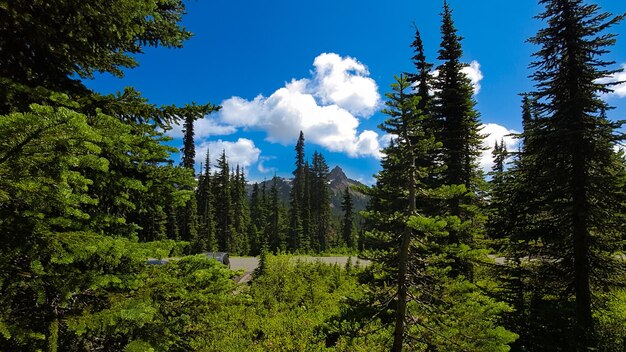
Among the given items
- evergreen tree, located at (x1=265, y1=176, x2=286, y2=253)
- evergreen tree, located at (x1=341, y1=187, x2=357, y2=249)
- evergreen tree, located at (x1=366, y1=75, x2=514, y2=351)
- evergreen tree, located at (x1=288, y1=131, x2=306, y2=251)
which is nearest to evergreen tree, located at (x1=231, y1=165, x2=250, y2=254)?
evergreen tree, located at (x1=265, y1=176, x2=286, y2=253)

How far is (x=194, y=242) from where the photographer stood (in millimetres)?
5051

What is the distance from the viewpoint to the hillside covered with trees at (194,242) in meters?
2.89

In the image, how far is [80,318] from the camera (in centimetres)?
311

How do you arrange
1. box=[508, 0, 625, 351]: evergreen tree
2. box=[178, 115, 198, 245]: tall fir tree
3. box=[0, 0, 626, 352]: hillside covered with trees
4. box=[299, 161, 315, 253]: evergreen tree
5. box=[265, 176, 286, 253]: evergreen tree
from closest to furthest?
1. box=[0, 0, 626, 352]: hillside covered with trees
2. box=[508, 0, 625, 351]: evergreen tree
3. box=[178, 115, 198, 245]: tall fir tree
4. box=[265, 176, 286, 253]: evergreen tree
5. box=[299, 161, 315, 253]: evergreen tree

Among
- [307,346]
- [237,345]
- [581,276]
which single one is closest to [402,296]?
[307,346]

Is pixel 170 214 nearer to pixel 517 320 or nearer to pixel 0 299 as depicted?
pixel 517 320

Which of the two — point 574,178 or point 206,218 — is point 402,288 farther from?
point 206,218

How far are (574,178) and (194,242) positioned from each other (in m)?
12.0

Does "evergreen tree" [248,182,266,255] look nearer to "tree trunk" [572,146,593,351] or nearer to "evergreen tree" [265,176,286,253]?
"evergreen tree" [265,176,286,253]

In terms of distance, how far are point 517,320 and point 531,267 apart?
1955 mm

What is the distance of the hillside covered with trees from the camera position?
2.89 metres

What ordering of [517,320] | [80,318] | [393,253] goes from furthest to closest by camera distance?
[517,320] → [393,253] → [80,318]

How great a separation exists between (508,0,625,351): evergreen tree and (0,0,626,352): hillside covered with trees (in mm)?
54

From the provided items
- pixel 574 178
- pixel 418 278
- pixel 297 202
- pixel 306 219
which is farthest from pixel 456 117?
pixel 306 219
